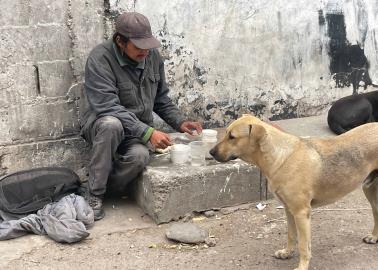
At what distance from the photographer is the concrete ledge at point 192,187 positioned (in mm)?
4875

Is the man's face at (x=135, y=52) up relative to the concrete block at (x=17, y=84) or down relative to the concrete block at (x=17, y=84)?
up

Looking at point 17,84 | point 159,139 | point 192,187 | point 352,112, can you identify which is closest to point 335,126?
point 352,112

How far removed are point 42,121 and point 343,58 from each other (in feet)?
12.1

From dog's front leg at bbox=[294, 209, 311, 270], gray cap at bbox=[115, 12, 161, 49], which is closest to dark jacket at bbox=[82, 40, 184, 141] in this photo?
gray cap at bbox=[115, 12, 161, 49]

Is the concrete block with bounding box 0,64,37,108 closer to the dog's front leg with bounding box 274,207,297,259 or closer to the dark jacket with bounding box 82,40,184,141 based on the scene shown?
the dark jacket with bounding box 82,40,184,141

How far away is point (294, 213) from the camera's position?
13.0 ft

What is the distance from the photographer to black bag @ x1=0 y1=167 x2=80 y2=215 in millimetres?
4879

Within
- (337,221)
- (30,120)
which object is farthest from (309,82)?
(30,120)

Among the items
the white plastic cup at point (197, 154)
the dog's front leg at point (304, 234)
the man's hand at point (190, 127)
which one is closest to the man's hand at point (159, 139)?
the white plastic cup at point (197, 154)

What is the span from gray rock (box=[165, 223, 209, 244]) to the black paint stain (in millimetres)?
3235

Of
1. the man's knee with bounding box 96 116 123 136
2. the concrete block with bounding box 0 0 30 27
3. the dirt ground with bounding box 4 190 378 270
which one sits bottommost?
the dirt ground with bounding box 4 190 378 270

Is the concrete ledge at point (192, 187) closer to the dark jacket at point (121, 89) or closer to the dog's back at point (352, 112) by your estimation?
the dark jacket at point (121, 89)

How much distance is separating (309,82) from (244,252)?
307 cm

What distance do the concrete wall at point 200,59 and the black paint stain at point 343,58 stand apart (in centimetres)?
1
